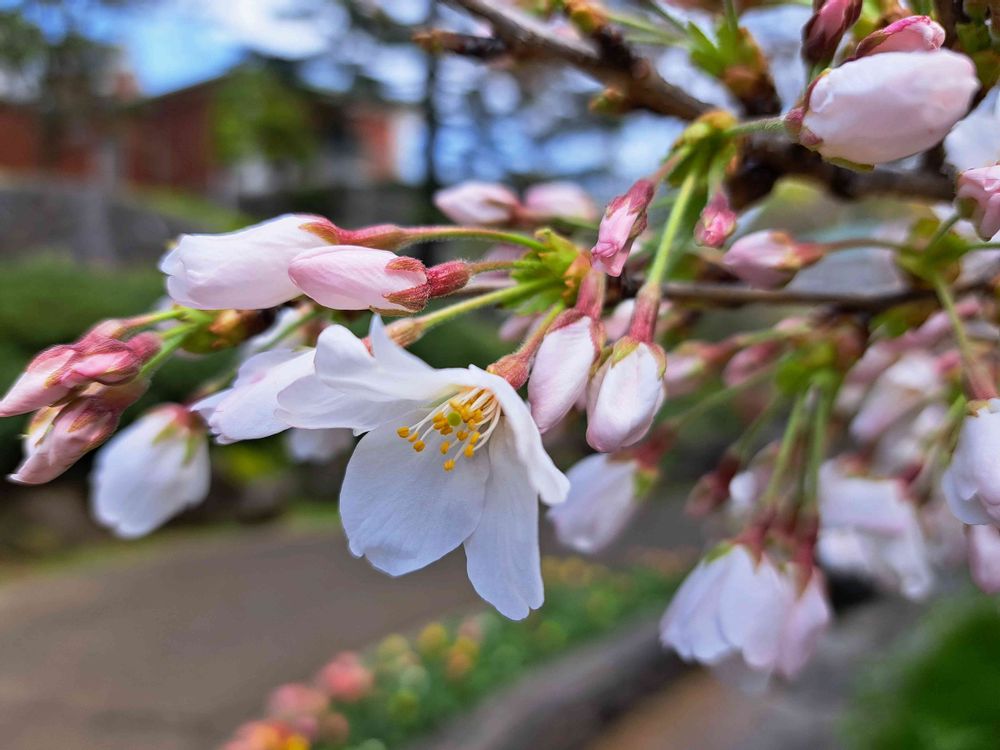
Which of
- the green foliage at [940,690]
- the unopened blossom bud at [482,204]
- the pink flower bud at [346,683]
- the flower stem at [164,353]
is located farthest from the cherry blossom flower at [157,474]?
the pink flower bud at [346,683]

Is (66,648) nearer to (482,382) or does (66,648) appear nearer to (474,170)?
(482,382)

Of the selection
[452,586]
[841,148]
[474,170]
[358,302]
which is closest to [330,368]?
[358,302]

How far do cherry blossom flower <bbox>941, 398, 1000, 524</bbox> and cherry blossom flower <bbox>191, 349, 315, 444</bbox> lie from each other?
0.31m

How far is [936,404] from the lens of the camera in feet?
2.65

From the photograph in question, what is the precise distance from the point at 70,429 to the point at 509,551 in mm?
222

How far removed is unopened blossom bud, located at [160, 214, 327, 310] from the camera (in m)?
0.36

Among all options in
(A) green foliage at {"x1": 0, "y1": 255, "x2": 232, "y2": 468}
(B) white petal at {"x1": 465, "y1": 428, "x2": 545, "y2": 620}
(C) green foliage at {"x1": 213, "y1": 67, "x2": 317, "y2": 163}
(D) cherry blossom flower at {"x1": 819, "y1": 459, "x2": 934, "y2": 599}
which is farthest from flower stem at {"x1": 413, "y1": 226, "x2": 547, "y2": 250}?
(C) green foliage at {"x1": 213, "y1": 67, "x2": 317, "y2": 163}

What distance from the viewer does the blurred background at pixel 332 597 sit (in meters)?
2.80

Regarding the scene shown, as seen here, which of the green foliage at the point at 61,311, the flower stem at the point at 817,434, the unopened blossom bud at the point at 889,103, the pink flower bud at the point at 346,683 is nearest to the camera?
the unopened blossom bud at the point at 889,103

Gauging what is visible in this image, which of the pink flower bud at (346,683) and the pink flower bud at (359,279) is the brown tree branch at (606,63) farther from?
the pink flower bud at (346,683)

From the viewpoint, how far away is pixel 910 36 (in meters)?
0.36

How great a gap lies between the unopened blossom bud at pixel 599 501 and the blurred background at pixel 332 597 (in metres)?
0.18

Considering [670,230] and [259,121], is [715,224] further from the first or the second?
[259,121]

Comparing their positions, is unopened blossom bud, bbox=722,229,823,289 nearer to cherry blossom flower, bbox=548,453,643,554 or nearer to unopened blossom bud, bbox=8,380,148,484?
cherry blossom flower, bbox=548,453,643,554
